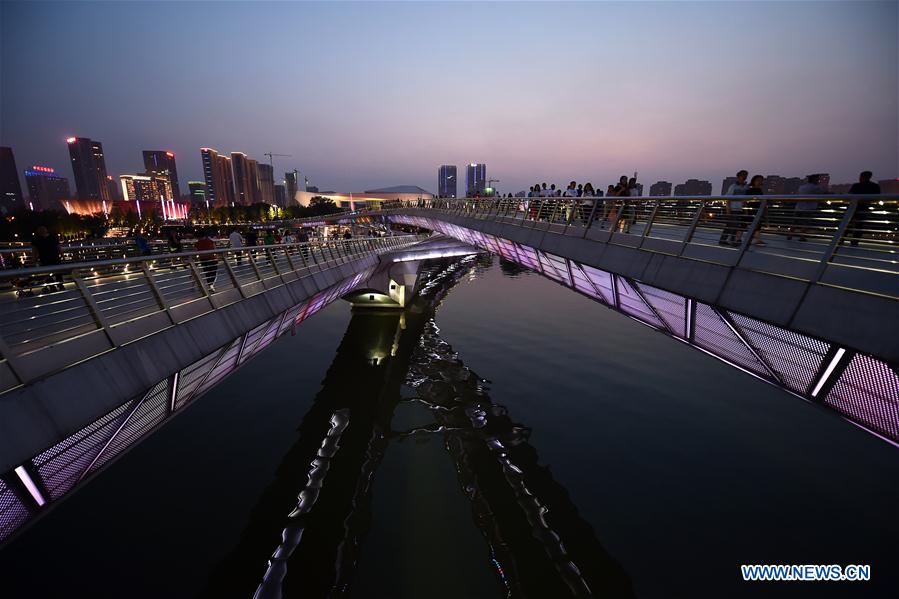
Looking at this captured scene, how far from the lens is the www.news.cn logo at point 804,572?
32.6ft

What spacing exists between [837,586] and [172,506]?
62.8 ft

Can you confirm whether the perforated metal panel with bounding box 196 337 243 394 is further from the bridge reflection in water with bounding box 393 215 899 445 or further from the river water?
the bridge reflection in water with bounding box 393 215 899 445

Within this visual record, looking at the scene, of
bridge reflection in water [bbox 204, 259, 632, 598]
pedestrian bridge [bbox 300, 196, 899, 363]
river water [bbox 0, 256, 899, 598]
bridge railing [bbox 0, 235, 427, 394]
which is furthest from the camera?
river water [bbox 0, 256, 899, 598]

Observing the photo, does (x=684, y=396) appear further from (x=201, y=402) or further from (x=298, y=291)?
(x=201, y=402)

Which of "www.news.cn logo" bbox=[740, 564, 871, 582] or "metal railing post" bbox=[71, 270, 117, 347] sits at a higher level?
"metal railing post" bbox=[71, 270, 117, 347]

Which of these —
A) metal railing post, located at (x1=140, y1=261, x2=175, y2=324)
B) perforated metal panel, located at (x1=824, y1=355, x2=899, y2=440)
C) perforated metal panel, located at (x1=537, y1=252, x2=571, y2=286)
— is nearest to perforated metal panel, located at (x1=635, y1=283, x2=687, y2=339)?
perforated metal panel, located at (x1=824, y1=355, x2=899, y2=440)

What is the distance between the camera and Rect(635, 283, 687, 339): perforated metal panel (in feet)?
28.0

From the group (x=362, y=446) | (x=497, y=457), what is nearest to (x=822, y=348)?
(x=497, y=457)

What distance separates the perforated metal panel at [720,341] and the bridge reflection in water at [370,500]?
20.8ft

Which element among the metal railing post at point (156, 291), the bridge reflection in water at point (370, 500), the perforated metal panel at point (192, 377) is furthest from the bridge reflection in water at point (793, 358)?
the perforated metal panel at point (192, 377)

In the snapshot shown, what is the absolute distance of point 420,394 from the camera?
20375 millimetres

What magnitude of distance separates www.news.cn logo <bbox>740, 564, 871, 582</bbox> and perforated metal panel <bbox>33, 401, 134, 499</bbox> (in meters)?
14.6

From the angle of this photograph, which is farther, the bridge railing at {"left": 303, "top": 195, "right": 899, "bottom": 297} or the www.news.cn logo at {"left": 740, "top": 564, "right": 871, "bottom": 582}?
the www.news.cn logo at {"left": 740, "top": 564, "right": 871, "bottom": 582}

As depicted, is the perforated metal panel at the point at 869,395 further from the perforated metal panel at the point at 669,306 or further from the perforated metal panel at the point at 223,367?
the perforated metal panel at the point at 223,367
